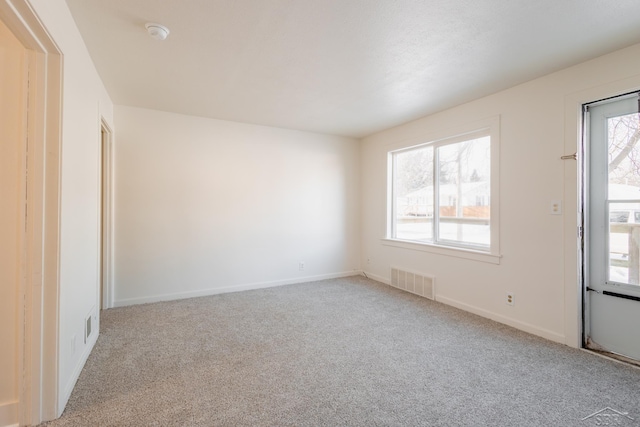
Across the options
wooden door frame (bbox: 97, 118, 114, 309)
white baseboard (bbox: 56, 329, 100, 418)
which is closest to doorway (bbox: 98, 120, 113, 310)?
wooden door frame (bbox: 97, 118, 114, 309)

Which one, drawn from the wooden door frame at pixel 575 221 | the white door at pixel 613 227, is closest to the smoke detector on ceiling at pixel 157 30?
the wooden door frame at pixel 575 221

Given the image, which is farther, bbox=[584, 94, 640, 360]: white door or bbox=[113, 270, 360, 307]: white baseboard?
bbox=[113, 270, 360, 307]: white baseboard

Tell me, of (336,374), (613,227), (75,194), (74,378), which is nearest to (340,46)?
(75,194)

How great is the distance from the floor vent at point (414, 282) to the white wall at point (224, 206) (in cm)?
102

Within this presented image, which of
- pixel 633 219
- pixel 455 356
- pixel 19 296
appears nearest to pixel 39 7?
pixel 19 296

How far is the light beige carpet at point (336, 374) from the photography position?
5.75ft

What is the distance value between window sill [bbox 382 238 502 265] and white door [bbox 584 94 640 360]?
826 mm

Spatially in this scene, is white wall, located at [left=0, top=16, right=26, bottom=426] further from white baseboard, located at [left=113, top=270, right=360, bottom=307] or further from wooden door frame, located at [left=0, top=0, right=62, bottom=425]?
white baseboard, located at [left=113, top=270, right=360, bottom=307]

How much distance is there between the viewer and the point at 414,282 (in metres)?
4.21

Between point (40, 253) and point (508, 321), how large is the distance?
3.87m

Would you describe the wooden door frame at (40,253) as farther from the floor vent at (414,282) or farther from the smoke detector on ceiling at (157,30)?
the floor vent at (414,282)

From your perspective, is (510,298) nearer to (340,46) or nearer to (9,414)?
(340,46)

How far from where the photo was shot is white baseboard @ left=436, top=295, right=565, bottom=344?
273 centimetres

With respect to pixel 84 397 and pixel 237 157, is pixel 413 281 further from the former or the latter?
pixel 84 397
